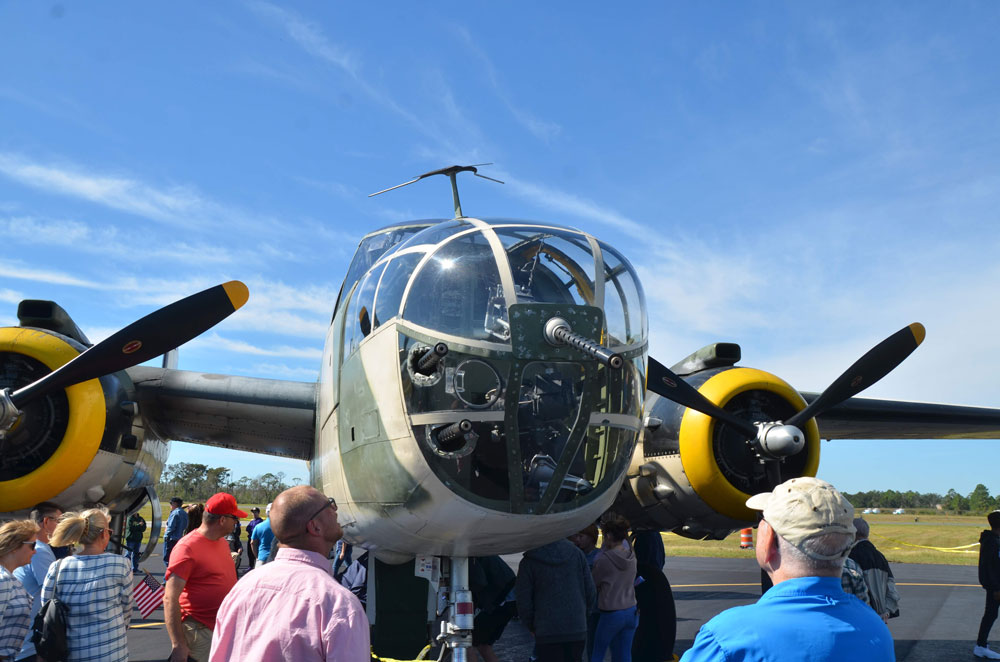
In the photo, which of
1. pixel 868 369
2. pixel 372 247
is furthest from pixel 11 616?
pixel 868 369

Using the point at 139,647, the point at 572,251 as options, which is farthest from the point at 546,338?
the point at 139,647

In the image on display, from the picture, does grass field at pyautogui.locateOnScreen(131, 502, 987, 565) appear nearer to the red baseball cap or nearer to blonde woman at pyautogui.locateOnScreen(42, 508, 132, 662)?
the red baseball cap

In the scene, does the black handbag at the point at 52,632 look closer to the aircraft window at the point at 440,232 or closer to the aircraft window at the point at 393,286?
the aircraft window at the point at 393,286

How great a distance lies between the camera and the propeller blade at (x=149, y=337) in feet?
21.8

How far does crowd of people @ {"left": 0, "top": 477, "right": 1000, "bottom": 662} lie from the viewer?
1927 mm

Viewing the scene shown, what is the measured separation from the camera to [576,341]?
14.0ft

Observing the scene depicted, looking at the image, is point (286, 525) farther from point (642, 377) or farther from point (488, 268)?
point (642, 377)

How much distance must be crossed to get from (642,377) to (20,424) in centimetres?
571

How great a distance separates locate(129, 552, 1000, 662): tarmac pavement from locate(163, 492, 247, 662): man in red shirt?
3189mm

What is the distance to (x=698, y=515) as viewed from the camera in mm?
7934

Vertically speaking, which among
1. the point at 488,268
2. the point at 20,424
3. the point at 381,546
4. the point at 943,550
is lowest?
the point at 943,550

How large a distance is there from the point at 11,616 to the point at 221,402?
4656 millimetres

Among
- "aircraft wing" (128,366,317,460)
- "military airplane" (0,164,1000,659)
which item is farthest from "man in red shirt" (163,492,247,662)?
"aircraft wing" (128,366,317,460)

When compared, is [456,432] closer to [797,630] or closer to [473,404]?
[473,404]
